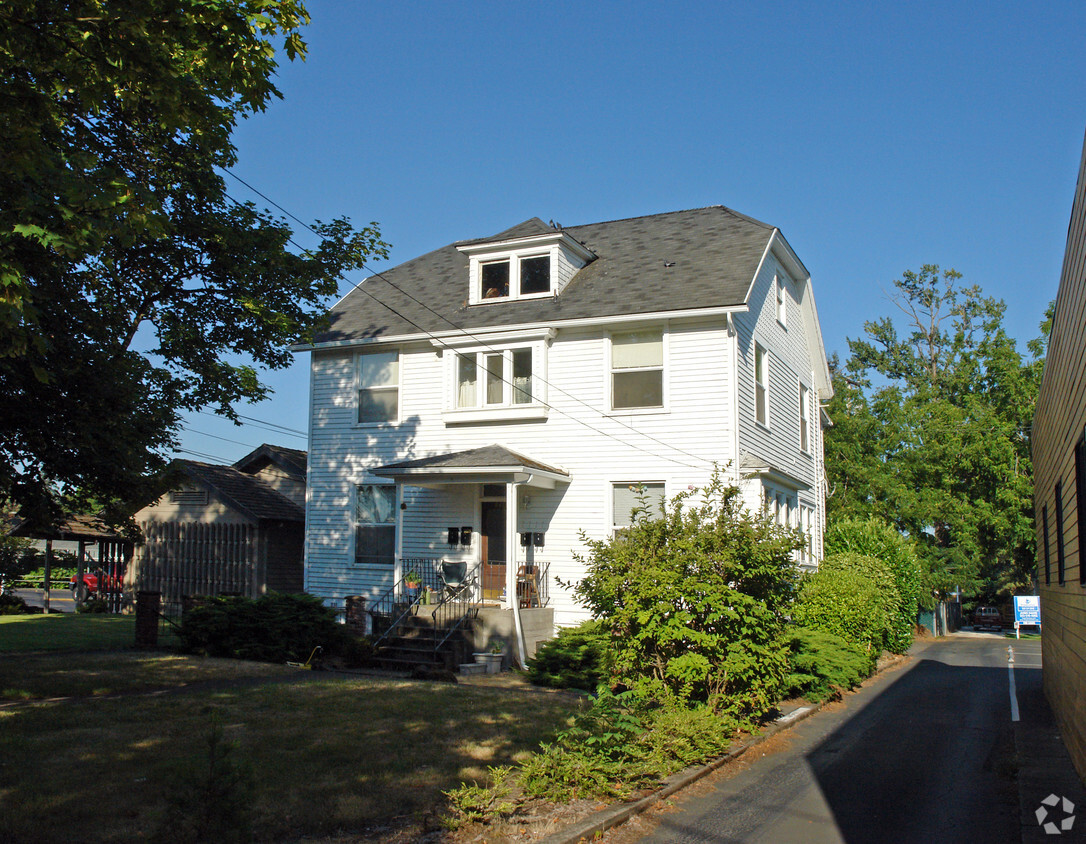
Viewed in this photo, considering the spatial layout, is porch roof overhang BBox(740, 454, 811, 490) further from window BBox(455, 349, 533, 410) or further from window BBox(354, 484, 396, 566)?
window BBox(354, 484, 396, 566)

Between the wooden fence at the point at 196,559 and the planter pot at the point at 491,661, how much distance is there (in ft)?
29.4

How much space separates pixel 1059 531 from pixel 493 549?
11.2 m

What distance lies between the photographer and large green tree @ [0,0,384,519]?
7109 mm

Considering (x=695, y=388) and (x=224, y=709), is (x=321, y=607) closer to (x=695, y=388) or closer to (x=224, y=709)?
(x=224, y=709)

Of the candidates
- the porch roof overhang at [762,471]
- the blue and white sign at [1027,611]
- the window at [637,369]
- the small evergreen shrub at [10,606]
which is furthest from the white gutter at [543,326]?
the blue and white sign at [1027,611]

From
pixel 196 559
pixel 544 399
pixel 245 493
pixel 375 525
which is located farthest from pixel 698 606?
pixel 196 559

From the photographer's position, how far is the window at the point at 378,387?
21.1 m

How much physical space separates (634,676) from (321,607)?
312 inches

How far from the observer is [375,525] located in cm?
2077

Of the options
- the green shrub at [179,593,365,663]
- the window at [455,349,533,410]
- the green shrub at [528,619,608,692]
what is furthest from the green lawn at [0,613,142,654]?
the window at [455,349,533,410]

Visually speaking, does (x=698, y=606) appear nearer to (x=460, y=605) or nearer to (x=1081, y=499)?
(x=1081, y=499)

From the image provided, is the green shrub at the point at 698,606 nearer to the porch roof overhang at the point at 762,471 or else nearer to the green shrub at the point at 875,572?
the porch roof overhang at the point at 762,471

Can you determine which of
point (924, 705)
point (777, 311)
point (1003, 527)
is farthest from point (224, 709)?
point (1003, 527)

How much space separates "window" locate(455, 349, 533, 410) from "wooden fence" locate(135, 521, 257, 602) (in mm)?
7026
